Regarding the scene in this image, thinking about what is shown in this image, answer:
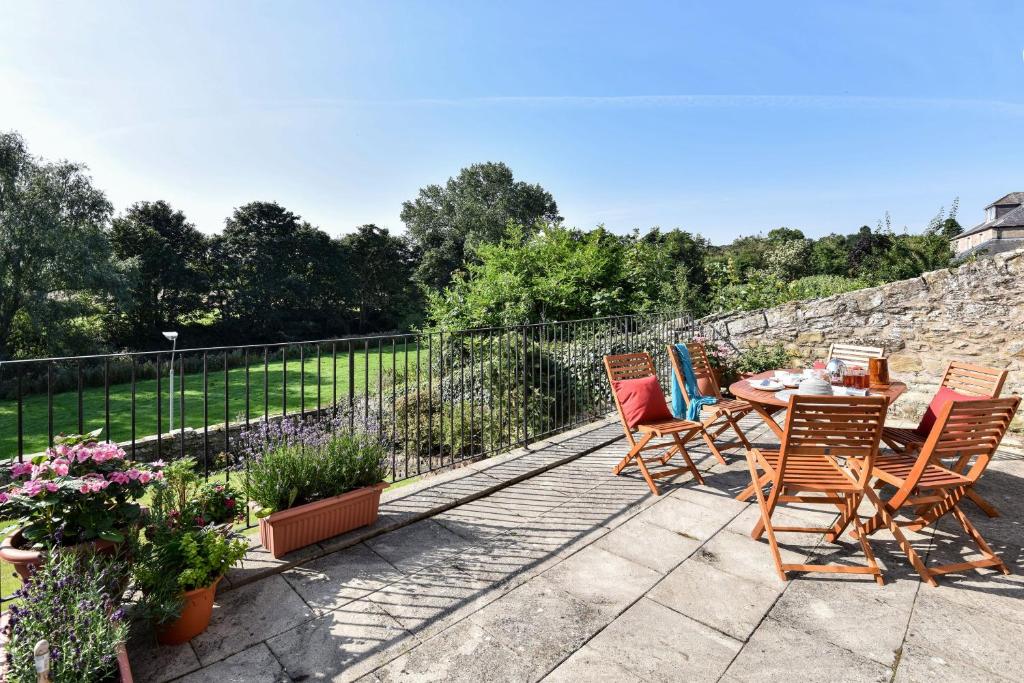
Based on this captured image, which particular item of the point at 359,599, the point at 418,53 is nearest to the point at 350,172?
the point at 418,53

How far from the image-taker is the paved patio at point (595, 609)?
183 cm

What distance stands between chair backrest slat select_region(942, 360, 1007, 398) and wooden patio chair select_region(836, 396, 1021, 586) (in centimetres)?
111

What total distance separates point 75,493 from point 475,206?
129 ft

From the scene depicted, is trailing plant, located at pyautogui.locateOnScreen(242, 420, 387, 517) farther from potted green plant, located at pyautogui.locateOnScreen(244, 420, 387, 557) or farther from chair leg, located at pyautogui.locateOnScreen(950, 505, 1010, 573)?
chair leg, located at pyautogui.locateOnScreen(950, 505, 1010, 573)

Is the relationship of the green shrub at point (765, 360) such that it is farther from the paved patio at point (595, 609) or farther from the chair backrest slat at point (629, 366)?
the paved patio at point (595, 609)

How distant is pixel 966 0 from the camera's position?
5.21 m

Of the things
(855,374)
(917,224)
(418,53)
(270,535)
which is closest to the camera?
(270,535)

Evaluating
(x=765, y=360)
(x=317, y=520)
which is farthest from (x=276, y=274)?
(x=317, y=520)

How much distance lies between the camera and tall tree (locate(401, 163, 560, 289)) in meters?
38.7

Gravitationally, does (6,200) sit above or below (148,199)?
below

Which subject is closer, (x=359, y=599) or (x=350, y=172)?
(x=359, y=599)

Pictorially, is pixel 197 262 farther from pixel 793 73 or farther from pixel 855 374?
pixel 855 374

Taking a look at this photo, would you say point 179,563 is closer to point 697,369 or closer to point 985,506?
point 697,369

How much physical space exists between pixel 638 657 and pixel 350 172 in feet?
54.6
